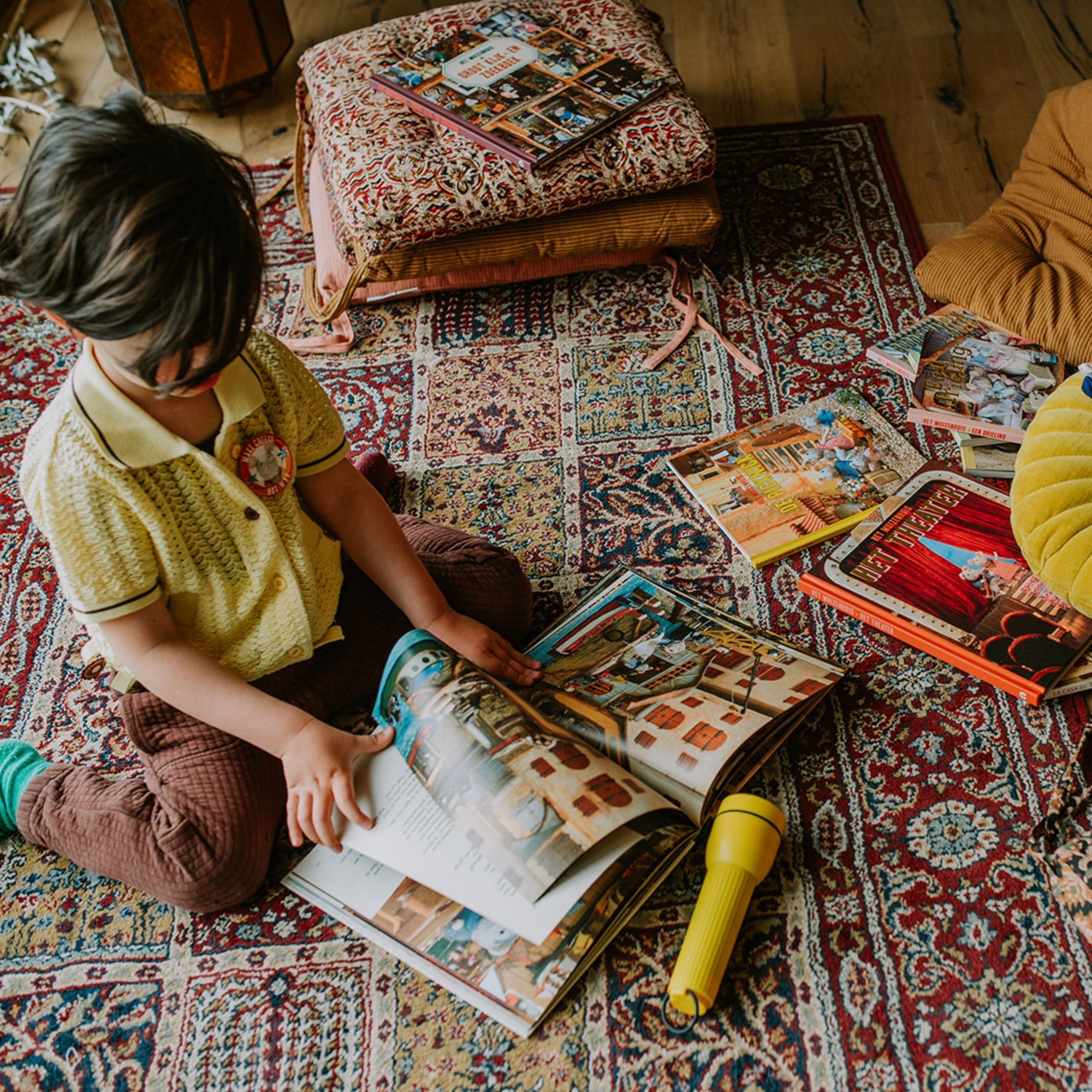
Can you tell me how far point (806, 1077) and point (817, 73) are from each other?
1.82m

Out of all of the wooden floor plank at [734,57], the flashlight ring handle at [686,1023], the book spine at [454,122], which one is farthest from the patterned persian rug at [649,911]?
the wooden floor plank at [734,57]

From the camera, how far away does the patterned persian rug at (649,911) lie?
34.3 inches

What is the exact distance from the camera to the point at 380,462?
1.35 m

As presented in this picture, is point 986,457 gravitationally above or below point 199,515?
below

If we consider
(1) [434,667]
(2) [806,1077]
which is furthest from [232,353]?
(2) [806,1077]

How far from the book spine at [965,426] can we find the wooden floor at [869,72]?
0.47 meters

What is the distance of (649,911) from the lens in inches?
37.5

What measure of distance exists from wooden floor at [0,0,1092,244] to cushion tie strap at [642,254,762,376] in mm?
405

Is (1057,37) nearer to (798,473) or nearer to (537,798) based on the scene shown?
(798,473)

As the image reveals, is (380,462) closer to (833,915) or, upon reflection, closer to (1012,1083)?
(833,915)

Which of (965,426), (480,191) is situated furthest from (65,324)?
(965,426)

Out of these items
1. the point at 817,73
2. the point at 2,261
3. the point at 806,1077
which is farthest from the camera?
the point at 817,73

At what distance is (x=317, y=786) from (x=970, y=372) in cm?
98

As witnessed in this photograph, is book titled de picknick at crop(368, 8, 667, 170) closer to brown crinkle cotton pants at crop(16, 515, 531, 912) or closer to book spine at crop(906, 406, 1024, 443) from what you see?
book spine at crop(906, 406, 1024, 443)
